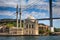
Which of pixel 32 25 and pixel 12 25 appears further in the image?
pixel 12 25

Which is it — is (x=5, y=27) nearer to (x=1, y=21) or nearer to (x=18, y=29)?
(x=1, y=21)

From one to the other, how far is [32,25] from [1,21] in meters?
5.56

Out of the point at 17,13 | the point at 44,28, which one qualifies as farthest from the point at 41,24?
the point at 17,13

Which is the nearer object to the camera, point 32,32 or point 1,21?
point 32,32

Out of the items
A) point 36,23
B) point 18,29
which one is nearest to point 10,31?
point 18,29

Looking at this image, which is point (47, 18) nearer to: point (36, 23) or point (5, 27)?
point (36, 23)

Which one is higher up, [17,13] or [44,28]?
[17,13]

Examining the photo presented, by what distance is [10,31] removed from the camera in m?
37.3

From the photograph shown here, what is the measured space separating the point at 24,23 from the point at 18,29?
1587 mm

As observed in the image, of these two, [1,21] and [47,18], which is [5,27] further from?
[47,18]

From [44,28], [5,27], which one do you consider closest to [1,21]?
[5,27]

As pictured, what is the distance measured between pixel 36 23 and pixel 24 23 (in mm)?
1771

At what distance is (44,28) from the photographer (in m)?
38.8

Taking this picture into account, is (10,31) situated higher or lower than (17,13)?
lower
